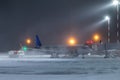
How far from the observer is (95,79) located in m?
20.0

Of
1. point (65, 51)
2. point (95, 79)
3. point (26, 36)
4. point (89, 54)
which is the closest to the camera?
point (95, 79)

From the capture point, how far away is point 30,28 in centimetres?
12450

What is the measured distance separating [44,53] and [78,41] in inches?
1943

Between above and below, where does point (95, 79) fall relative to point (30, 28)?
below

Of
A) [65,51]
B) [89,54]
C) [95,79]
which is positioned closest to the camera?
[95,79]

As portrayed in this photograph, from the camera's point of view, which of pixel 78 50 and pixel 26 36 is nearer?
pixel 78 50

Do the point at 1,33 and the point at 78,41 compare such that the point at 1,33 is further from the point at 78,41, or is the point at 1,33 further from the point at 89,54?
the point at 89,54

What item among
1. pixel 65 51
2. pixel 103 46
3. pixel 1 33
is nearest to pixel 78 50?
pixel 65 51

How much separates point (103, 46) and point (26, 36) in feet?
166

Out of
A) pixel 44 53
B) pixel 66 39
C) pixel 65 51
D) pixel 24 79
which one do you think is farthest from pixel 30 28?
pixel 24 79

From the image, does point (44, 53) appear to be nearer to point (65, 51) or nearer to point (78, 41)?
point (65, 51)

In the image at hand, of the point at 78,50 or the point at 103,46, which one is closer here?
the point at 78,50

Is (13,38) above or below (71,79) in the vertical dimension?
above

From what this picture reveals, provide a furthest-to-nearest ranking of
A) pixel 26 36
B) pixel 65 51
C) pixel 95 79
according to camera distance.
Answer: pixel 26 36, pixel 65 51, pixel 95 79
